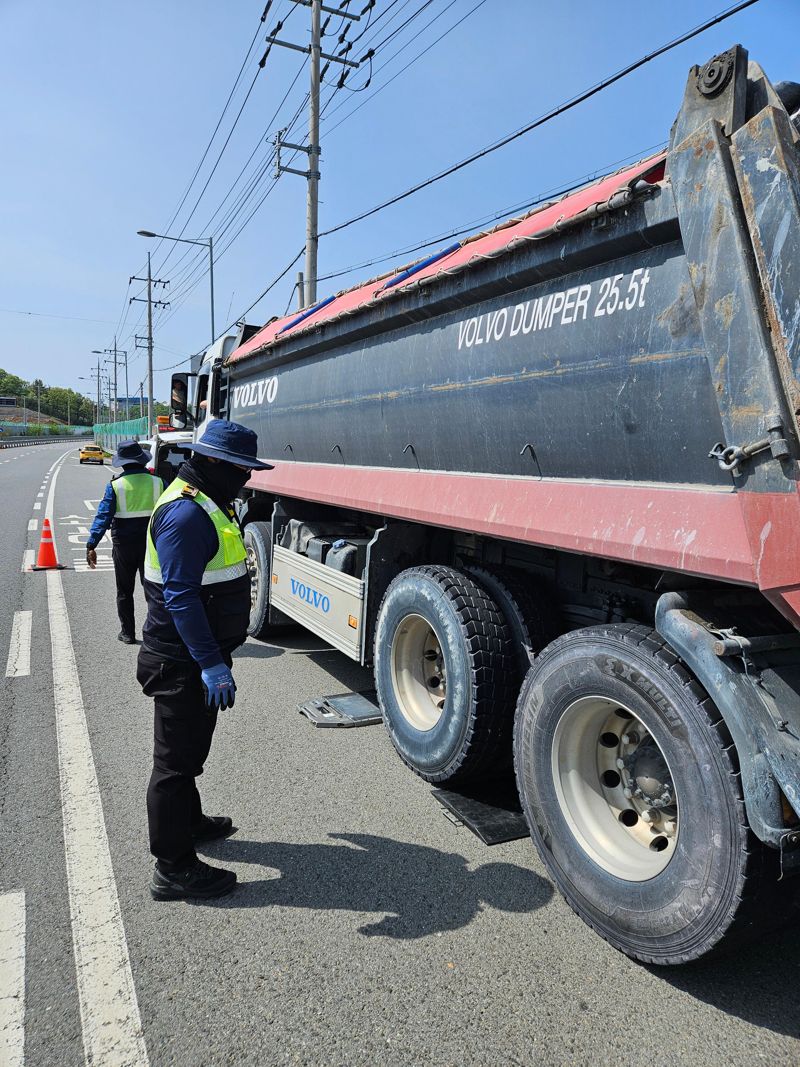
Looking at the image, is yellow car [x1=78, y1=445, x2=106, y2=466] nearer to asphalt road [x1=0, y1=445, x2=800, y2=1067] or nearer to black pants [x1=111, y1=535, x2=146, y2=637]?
black pants [x1=111, y1=535, x2=146, y2=637]

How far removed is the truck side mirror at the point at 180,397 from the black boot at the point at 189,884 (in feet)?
24.0

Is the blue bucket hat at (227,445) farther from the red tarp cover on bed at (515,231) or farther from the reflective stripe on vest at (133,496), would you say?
the reflective stripe on vest at (133,496)

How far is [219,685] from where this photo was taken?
9.35ft

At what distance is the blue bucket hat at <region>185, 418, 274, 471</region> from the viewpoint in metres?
2.97

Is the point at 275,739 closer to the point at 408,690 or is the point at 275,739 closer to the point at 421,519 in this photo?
the point at 408,690

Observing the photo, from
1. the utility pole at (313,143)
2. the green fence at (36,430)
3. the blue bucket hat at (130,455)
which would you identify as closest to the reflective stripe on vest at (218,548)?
the blue bucket hat at (130,455)

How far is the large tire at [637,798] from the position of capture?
7.17 feet

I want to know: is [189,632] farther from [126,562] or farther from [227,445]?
[126,562]

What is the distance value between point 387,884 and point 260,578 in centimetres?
412

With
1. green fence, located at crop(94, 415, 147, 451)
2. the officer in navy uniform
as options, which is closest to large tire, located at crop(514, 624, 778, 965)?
the officer in navy uniform

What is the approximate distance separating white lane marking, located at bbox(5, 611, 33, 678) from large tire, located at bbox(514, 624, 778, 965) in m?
4.46

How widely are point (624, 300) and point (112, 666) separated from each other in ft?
16.6

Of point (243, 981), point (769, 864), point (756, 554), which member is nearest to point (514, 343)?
point (756, 554)

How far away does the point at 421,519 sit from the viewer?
395cm
